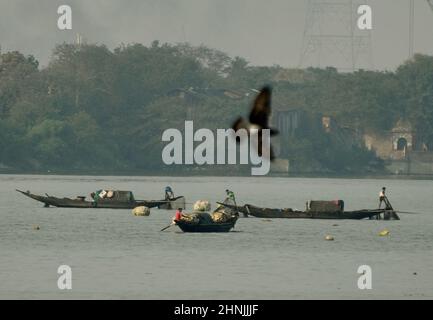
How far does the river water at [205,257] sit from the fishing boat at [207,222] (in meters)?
0.61

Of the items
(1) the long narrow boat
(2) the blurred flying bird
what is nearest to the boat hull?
(1) the long narrow boat

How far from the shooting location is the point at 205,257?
71.8 meters

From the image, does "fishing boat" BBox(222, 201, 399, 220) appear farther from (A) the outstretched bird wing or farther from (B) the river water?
(A) the outstretched bird wing

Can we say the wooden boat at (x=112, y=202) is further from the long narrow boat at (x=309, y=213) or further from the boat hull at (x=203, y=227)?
the boat hull at (x=203, y=227)

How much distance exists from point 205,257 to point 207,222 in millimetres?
10199

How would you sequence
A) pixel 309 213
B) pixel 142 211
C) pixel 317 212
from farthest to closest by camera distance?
pixel 142 211
pixel 317 212
pixel 309 213

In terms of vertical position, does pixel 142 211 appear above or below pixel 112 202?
below

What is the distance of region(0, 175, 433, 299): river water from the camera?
59.0 m

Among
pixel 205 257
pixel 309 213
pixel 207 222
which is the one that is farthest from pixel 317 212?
pixel 205 257

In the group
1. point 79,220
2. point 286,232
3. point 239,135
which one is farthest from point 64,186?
point 239,135

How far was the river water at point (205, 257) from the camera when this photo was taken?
59.0 m

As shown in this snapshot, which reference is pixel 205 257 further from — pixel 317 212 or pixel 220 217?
pixel 317 212

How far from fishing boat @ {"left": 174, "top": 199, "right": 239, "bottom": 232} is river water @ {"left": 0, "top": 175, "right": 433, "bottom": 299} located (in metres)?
0.61

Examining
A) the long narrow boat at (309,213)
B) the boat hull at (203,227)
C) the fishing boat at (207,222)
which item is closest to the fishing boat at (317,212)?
the long narrow boat at (309,213)
